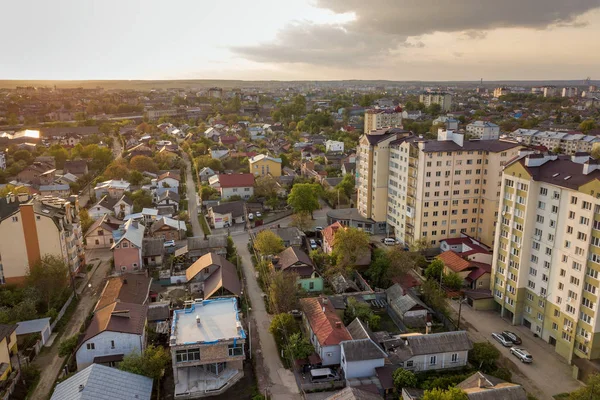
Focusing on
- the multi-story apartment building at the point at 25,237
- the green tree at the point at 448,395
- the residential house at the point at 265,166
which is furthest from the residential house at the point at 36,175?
the green tree at the point at 448,395

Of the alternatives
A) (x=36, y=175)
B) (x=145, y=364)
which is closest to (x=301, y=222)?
(x=145, y=364)

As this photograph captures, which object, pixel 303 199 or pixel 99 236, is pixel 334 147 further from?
pixel 99 236

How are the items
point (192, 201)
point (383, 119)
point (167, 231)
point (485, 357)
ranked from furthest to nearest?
point (383, 119)
point (192, 201)
point (167, 231)
point (485, 357)

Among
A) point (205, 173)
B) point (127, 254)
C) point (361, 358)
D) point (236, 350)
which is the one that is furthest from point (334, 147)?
point (236, 350)

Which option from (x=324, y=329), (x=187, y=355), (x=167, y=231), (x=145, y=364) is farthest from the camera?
(x=167, y=231)

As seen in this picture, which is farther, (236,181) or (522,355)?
(236,181)

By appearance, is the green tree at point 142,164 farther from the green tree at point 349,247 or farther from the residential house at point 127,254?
the green tree at point 349,247

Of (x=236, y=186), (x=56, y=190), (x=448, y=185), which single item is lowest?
(x=56, y=190)

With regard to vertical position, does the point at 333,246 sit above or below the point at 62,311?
above
